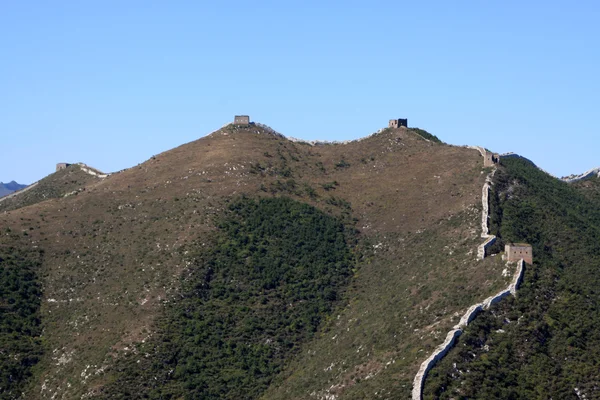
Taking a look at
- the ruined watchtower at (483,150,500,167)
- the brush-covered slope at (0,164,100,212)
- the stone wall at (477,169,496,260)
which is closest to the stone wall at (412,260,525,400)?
the stone wall at (477,169,496,260)

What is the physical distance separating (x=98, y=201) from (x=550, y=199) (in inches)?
1927

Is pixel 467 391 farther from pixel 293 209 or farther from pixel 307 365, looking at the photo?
pixel 293 209

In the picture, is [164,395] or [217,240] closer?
[164,395]

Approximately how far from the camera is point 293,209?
123 m

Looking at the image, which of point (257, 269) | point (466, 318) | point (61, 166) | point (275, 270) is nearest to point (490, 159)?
Result: point (275, 270)

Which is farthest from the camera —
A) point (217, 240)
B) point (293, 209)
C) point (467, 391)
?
point (293, 209)

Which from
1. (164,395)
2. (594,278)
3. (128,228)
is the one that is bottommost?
(164,395)

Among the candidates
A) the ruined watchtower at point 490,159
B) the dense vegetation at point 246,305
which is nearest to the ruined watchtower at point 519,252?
the dense vegetation at point 246,305

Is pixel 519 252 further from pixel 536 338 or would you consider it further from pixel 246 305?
pixel 246 305

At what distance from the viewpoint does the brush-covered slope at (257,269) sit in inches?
3788

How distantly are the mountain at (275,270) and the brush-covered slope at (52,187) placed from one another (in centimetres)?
1716

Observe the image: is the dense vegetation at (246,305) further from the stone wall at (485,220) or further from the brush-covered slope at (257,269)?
the stone wall at (485,220)

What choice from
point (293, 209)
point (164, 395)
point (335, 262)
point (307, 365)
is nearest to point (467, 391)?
point (307, 365)

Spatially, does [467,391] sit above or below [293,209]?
below
